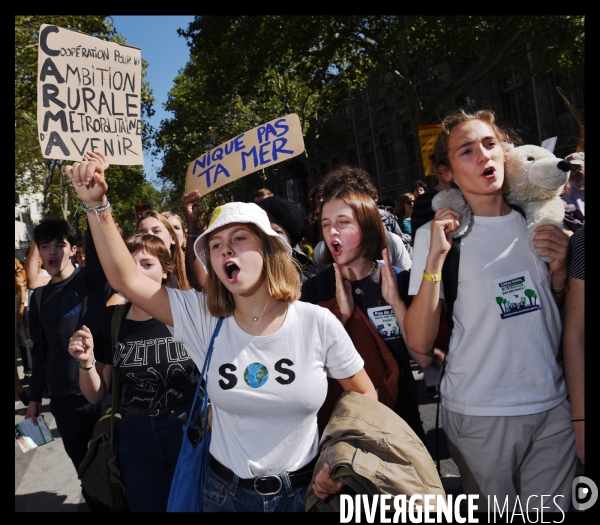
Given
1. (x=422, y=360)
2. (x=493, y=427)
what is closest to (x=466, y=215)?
(x=422, y=360)

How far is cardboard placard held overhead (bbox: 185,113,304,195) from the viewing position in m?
3.28

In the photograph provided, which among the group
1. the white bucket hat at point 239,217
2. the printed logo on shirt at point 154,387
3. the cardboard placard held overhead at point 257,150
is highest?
the cardboard placard held overhead at point 257,150

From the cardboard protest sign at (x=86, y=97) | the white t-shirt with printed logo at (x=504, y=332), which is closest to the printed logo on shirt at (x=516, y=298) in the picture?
the white t-shirt with printed logo at (x=504, y=332)

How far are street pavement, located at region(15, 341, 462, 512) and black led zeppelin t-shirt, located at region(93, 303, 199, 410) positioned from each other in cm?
187

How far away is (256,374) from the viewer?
210 centimetres

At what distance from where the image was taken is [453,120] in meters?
2.52

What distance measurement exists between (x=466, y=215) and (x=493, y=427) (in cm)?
89

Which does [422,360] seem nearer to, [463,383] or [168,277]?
[463,383]

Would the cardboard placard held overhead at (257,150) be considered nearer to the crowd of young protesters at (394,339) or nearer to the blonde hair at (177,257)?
the blonde hair at (177,257)

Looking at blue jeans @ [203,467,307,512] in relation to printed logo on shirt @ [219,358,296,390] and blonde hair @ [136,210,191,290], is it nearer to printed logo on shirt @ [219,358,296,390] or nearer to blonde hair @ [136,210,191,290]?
printed logo on shirt @ [219,358,296,390]

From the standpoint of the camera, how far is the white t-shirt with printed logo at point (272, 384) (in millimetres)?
2078

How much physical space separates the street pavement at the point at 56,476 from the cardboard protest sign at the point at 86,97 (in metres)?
2.78

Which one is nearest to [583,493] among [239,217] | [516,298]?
[516,298]

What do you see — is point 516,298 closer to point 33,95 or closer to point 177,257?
point 177,257
